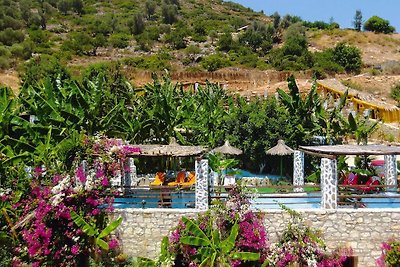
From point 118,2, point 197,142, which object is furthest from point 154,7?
point 197,142

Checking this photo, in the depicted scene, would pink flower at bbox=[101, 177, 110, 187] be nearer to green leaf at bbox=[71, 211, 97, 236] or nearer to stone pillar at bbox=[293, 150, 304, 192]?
green leaf at bbox=[71, 211, 97, 236]

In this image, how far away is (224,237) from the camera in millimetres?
12695

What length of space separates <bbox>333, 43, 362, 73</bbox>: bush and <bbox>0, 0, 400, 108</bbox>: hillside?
2.13ft

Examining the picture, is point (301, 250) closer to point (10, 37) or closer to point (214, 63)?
point (214, 63)

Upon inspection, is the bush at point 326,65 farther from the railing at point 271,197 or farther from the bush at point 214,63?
the railing at point 271,197

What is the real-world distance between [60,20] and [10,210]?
6175cm

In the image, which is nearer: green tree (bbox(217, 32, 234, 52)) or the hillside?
the hillside

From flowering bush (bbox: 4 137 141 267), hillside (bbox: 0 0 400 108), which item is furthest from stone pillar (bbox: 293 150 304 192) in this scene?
hillside (bbox: 0 0 400 108)

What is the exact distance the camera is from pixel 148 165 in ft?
72.8

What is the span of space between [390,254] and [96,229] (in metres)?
8.55

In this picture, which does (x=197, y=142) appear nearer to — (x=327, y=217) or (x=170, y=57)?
(x=327, y=217)

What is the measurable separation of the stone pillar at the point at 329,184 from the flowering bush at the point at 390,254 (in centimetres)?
183

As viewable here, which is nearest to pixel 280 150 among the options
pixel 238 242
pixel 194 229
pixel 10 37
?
pixel 238 242

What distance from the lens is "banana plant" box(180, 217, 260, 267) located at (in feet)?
39.5
